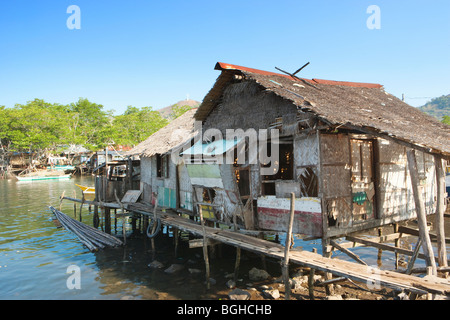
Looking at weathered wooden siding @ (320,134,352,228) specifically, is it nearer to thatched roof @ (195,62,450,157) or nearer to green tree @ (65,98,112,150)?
thatched roof @ (195,62,450,157)

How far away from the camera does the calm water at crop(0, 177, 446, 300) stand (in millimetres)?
8461

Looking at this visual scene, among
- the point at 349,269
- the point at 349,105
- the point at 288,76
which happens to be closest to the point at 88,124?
the point at 288,76

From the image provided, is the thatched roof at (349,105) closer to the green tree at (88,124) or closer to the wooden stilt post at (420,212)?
the wooden stilt post at (420,212)

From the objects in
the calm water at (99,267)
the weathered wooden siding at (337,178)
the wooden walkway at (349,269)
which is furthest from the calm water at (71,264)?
the weathered wooden siding at (337,178)

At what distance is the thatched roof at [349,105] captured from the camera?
6578mm

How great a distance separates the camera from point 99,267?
1038 cm

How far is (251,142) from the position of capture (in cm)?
→ 912

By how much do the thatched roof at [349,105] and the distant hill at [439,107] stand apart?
11338cm

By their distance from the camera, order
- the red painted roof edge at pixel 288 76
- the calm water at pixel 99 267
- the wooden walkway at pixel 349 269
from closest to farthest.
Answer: the wooden walkway at pixel 349 269, the calm water at pixel 99 267, the red painted roof edge at pixel 288 76

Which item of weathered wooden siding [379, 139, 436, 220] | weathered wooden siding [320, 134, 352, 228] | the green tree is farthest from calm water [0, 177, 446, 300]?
the green tree

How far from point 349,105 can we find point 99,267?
32.9 ft
